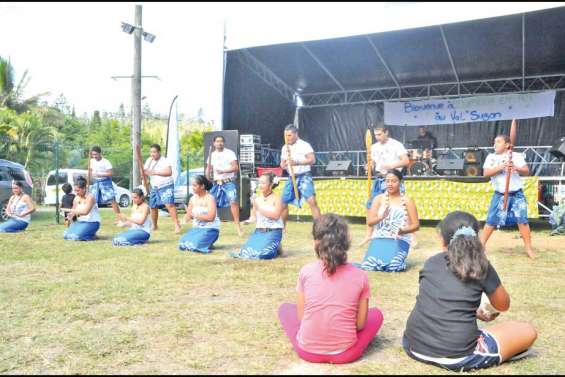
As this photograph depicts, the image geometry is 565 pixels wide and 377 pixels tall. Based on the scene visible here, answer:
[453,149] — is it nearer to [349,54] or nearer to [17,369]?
[349,54]

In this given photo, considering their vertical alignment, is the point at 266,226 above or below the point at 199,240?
above

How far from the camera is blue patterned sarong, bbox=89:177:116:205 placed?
870cm

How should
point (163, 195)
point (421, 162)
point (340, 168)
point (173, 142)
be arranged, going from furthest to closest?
point (340, 168)
point (173, 142)
point (421, 162)
point (163, 195)

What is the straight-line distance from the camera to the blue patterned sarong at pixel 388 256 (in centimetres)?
502

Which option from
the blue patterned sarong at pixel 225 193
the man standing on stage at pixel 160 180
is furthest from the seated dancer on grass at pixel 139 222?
the blue patterned sarong at pixel 225 193

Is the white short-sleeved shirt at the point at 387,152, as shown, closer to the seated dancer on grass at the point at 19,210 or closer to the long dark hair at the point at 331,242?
the long dark hair at the point at 331,242

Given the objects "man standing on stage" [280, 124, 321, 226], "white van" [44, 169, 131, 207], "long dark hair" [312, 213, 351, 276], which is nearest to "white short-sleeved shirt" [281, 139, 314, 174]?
"man standing on stage" [280, 124, 321, 226]

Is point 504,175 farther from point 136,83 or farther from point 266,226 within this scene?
point 136,83

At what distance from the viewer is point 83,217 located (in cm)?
759

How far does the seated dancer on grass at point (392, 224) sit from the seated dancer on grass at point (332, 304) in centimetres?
240

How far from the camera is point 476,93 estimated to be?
1327 cm

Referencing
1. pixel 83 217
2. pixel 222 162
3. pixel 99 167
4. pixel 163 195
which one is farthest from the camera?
pixel 99 167

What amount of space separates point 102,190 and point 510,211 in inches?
251

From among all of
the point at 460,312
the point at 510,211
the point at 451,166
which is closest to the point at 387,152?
the point at 510,211
